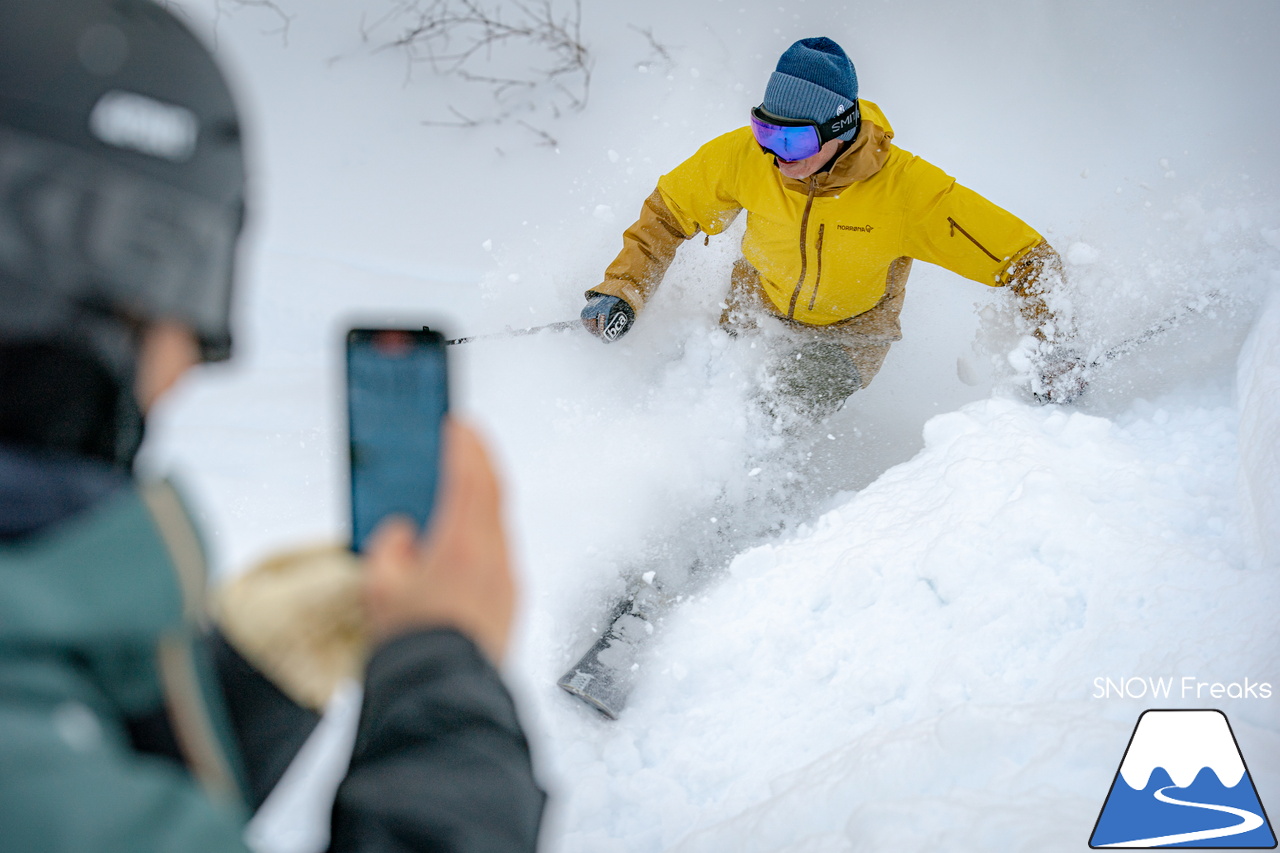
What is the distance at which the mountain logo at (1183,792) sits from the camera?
1.09m

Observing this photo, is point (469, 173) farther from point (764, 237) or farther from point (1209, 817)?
point (1209, 817)

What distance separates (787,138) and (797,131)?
0.11ft

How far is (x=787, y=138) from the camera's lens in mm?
1999

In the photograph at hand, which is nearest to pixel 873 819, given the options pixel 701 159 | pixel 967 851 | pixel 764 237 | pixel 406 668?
pixel 967 851

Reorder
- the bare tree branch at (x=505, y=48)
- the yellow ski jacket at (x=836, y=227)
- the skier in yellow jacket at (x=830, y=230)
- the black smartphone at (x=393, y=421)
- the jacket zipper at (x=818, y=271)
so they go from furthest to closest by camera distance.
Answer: the bare tree branch at (x=505, y=48), the jacket zipper at (x=818, y=271), the yellow ski jacket at (x=836, y=227), the skier in yellow jacket at (x=830, y=230), the black smartphone at (x=393, y=421)

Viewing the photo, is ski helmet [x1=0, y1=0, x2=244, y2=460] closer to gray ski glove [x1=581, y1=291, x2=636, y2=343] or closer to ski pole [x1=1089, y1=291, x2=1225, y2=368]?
gray ski glove [x1=581, y1=291, x2=636, y2=343]

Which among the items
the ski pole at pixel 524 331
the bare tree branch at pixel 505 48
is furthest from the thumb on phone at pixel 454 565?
the bare tree branch at pixel 505 48

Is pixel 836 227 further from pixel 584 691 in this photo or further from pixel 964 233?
pixel 584 691

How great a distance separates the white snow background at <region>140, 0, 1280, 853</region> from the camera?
1.35 metres

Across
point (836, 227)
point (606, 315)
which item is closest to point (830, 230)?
point (836, 227)

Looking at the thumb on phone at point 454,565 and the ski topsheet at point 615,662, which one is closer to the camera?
the thumb on phone at point 454,565

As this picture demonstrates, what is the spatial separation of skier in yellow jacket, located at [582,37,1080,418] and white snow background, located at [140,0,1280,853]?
13.7 inches

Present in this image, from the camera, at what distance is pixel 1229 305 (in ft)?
8.04

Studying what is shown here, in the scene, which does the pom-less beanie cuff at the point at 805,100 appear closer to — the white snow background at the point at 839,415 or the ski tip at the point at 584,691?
the white snow background at the point at 839,415
